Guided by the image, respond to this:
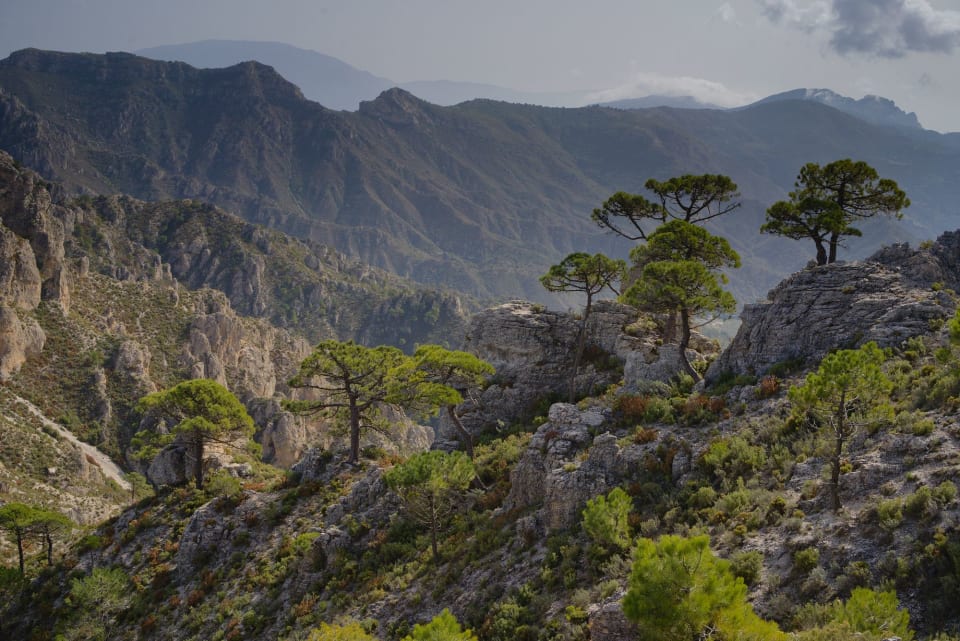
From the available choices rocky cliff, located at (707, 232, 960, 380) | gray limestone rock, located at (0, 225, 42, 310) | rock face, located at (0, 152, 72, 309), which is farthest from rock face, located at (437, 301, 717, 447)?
rock face, located at (0, 152, 72, 309)

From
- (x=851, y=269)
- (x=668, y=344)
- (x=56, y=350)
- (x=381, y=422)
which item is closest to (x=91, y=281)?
(x=56, y=350)

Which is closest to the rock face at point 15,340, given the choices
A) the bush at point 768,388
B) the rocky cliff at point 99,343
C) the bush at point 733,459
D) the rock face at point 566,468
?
the rocky cliff at point 99,343

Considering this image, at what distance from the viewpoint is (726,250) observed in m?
33.3

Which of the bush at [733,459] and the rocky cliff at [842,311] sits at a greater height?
the rocky cliff at [842,311]

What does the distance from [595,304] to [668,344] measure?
346 inches

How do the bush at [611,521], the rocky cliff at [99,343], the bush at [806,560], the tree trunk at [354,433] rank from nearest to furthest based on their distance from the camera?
1. the bush at [806,560]
2. the bush at [611,521]
3. the tree trunk at [354,433]
4. the rocky cliff at [99,343]

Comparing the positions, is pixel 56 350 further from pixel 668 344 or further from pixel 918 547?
pixel 918 547

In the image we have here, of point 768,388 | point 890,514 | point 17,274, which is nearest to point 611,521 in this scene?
point 890,514

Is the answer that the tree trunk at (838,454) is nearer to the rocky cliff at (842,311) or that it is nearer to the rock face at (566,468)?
the rock face at (566,468)

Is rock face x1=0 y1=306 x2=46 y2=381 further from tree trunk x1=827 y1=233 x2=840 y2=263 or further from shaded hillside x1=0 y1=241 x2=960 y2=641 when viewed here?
tree trunk x1=827 y1=233 x2=840 y2=263

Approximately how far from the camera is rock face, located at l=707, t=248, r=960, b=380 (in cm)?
2228

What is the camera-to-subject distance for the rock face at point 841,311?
22281mm

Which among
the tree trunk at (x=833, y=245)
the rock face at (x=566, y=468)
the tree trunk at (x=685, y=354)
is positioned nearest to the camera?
the rock face at (x=566, y=468)

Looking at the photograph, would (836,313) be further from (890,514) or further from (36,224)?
(36,224)
